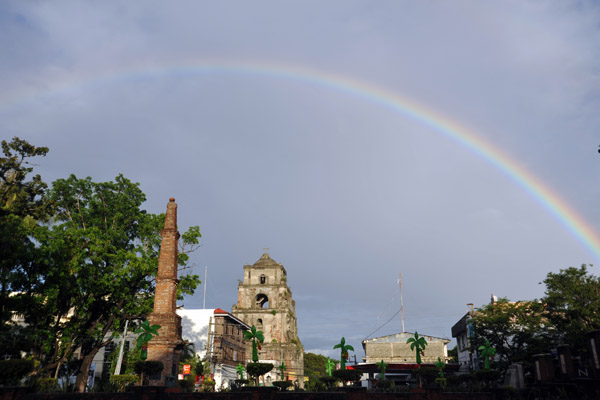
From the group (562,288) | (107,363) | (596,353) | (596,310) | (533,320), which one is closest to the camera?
(596,353)

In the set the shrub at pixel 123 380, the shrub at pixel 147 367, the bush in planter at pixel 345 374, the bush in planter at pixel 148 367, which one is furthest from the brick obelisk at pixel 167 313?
the bush in planter at pixel 345 374

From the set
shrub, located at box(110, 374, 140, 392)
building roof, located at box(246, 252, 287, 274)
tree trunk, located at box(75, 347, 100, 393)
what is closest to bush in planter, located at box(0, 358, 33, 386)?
shrub, located at box(110, 374, 140, 392)

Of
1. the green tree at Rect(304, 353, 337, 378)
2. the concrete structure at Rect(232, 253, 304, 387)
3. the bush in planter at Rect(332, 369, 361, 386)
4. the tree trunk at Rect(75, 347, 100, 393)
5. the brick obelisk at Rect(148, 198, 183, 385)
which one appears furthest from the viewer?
the green tree at Rect(304, 353, 337, 378)

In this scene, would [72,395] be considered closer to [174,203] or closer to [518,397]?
→ [174,203]

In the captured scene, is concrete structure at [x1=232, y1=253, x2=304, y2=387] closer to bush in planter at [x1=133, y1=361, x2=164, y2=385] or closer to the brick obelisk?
→ the brick obelisk

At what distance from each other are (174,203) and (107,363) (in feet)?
68.7

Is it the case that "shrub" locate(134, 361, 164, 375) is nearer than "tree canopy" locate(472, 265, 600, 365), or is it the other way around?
"shrub" locate(134, 361, 164, 375)

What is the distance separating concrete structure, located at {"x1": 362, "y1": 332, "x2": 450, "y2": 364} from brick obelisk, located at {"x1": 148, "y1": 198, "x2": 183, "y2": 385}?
41.7 metres

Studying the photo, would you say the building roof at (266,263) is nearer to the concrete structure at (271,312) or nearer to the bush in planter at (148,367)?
the concrete structure at (271,312)

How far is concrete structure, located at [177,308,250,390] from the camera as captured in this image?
4566cm

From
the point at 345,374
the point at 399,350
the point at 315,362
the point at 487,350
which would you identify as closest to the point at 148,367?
the point at 345,374

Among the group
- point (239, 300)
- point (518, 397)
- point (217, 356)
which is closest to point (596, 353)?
point (518, 397)

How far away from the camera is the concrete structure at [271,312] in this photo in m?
62.2

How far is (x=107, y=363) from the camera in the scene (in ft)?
131
